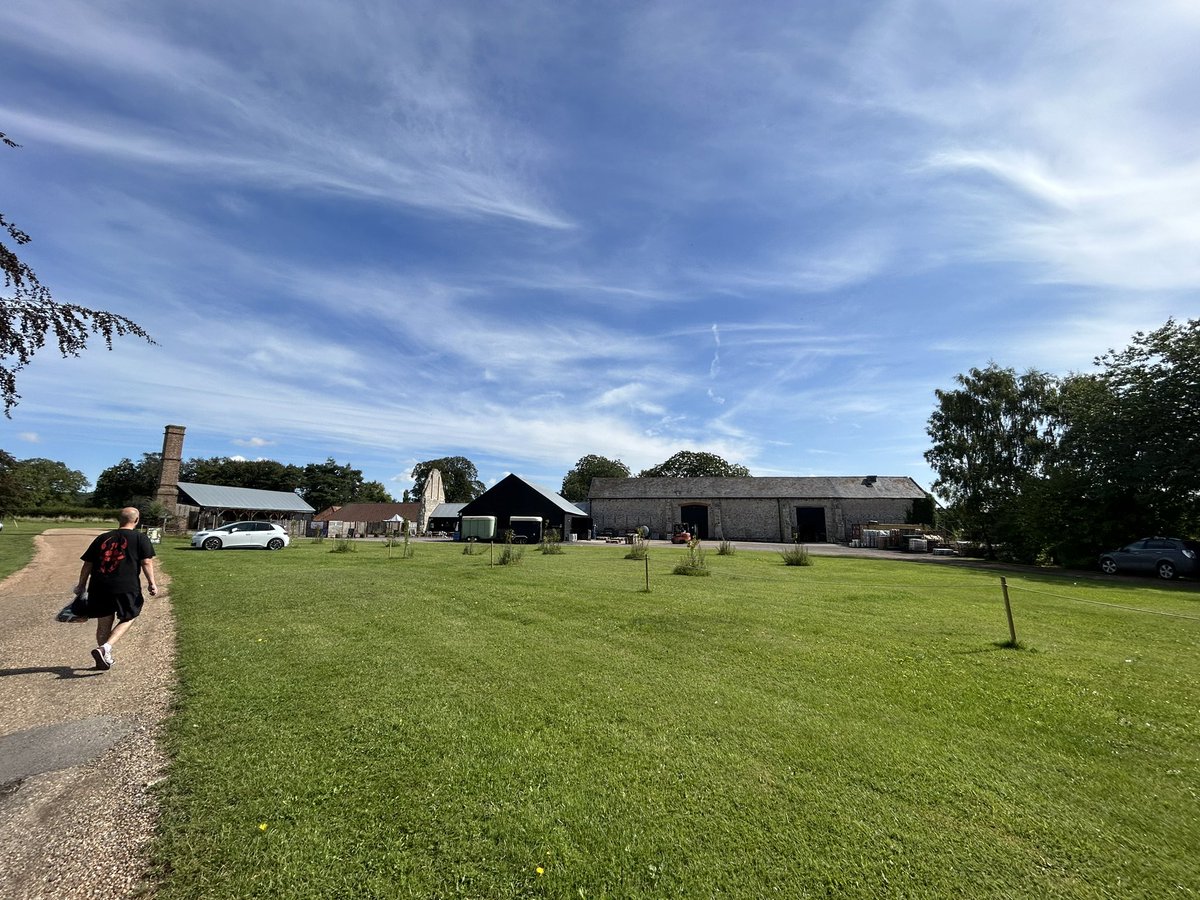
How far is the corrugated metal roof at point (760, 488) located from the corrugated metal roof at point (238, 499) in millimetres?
32415

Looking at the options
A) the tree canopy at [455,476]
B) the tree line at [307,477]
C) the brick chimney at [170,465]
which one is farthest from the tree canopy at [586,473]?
the brick chimney at [170,465]

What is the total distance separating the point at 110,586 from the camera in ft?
19.2

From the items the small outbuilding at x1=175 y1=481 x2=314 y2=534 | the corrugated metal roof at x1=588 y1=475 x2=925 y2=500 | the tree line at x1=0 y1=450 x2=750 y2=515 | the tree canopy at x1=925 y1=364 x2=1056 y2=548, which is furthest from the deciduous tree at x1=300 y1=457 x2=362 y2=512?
the tree canopy at x1=925 y1=364 x2=1056 y2=548

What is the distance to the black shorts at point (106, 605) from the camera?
19.3 ft

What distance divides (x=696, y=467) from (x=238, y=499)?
6229 centimetres

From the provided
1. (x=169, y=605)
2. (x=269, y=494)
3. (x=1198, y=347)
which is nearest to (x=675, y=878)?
(x=169, y=605)

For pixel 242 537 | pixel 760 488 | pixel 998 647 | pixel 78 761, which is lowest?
pixel 78 761

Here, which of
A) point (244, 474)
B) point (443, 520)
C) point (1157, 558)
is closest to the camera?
point (1157, 558)

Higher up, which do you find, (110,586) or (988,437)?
(988,437)

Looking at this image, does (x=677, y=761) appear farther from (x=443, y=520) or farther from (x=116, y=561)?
(x=443, y=520)

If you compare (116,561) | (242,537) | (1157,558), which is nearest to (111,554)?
(116,561)

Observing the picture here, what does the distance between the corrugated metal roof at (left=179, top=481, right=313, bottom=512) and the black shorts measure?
48.7m

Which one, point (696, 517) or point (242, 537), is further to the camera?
point (696, 517)

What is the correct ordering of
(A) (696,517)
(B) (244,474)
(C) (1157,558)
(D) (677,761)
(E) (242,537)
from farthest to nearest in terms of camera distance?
(B) (244,474) < (A) (696,517) < (E) (242,537) < (C) (1157,558) < (D) (677,761)
